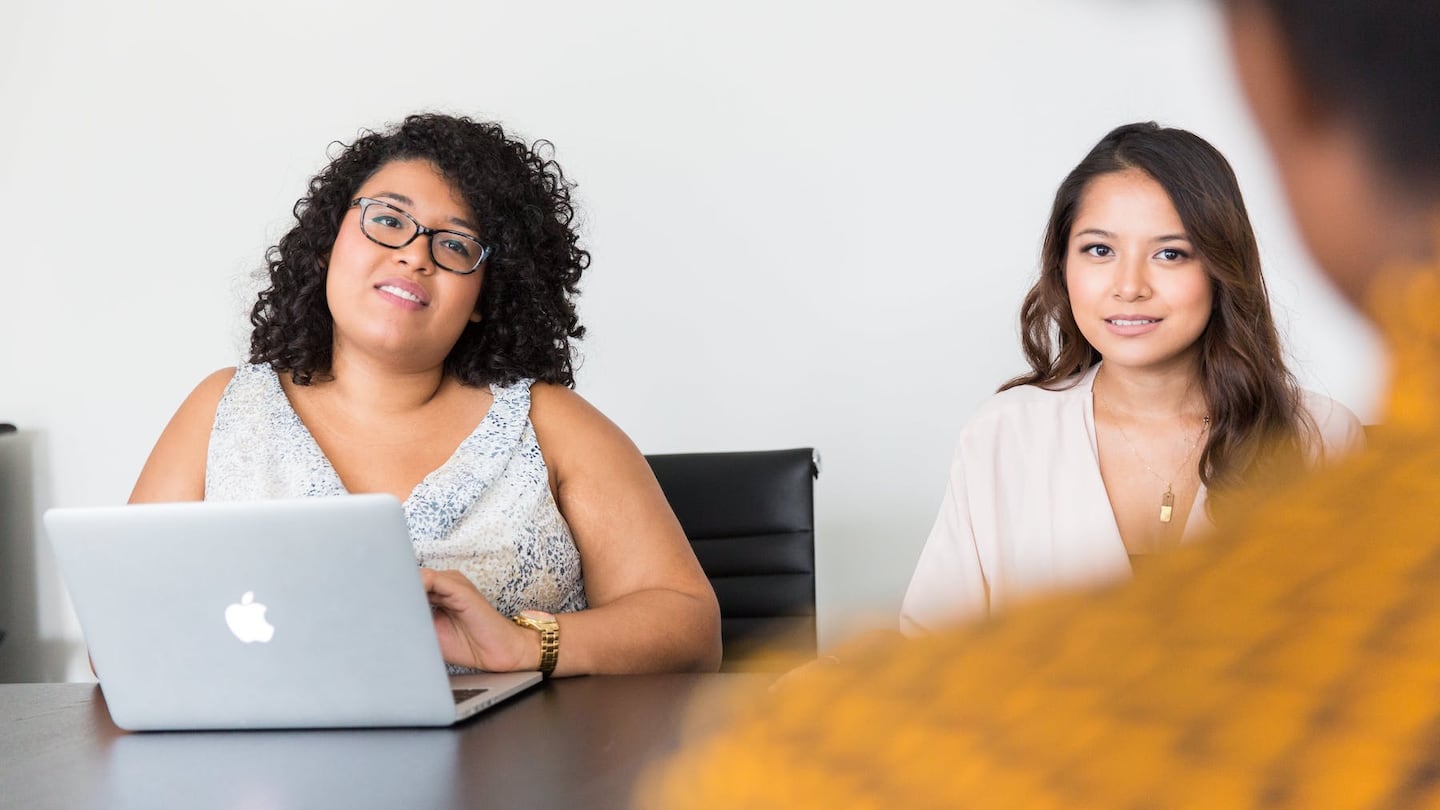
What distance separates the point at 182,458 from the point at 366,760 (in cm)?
90

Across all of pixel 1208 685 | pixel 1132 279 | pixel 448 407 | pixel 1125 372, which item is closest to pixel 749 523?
pixel 448 407

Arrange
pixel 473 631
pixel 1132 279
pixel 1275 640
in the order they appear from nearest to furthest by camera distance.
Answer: pixel 1275 640
pixel 473 631
pixel 1132 279

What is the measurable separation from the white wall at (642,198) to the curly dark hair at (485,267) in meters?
0.85

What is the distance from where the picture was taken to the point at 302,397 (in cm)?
187

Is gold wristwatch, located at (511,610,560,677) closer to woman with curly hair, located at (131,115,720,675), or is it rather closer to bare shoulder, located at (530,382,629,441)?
woman with curly hair, located at (131,115,720,675)

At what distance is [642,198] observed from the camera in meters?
2.92

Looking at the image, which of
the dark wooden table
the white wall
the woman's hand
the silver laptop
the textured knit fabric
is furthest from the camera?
the white wall

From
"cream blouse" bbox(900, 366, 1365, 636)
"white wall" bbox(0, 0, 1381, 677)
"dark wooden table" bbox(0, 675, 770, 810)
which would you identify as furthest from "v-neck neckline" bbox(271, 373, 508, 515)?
"white wall" bbox(0, 0, 1381, 677)

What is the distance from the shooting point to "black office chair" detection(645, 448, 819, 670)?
2.04 metres

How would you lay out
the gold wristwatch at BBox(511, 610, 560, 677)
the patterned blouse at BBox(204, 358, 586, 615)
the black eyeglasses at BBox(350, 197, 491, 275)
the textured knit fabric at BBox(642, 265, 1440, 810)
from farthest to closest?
the black eyeglasses at BBox(350, 197, 491, 275), the patterned blouse at BBox(204, 358, 586, 615), the gold wristwatch at BBox(511, 610, 560, 677), the textured knit fabric at BBox(642, 265, 1440, 810)

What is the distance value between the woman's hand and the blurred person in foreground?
1.20 metres

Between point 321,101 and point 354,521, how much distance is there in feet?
7.68

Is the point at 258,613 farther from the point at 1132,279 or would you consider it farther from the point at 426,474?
the point at 1132,279

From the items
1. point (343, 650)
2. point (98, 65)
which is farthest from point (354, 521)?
point (98, 65)
